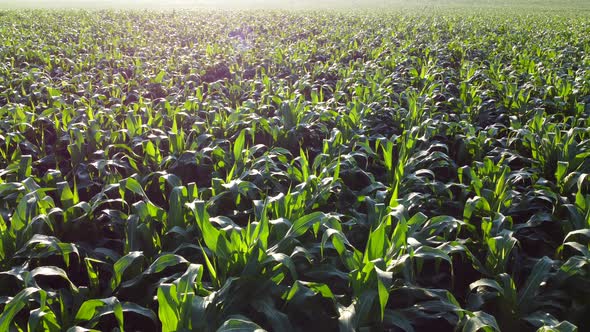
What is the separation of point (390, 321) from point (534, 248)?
1.64m

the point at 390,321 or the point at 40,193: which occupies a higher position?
the point at 40,193

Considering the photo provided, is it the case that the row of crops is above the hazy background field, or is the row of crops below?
below

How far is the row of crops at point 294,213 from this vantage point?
214cm

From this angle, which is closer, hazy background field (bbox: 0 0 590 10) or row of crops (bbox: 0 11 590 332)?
row of crops (bbox: 0 11 590 332)

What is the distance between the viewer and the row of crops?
2141mm

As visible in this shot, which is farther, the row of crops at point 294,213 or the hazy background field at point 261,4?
the hazy background field at point 261,4

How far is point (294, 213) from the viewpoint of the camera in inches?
108

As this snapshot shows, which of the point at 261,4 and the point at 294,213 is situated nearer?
the point at 294,213

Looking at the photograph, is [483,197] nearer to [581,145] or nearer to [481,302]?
[481,302]

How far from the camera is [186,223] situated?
2.83 meters

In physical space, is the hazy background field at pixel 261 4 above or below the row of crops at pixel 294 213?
above

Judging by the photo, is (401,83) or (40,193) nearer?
(40,193)

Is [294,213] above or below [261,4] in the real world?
below

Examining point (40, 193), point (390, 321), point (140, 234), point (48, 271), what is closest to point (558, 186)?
point (390, 321)
